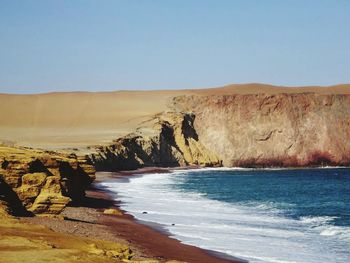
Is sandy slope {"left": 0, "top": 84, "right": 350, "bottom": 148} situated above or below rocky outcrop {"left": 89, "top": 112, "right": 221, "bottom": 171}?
above

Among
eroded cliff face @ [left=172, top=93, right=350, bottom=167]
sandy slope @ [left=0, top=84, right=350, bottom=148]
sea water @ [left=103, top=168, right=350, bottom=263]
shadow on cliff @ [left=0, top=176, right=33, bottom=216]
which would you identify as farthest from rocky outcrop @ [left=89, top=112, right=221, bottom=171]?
shadow on cliff @ [left=0, top=176, right=33, bottom=216]

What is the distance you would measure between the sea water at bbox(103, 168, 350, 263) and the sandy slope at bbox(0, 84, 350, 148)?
5020 centimetres

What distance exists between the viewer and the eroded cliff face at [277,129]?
111 meters

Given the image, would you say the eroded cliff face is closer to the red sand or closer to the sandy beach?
the sandy beach

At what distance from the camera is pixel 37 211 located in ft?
78.8

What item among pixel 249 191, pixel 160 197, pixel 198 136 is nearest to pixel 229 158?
pixel 198 136

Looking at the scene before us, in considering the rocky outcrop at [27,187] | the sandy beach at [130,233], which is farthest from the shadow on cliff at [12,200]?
the sandy beach at [130,233]

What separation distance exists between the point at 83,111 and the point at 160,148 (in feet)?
139

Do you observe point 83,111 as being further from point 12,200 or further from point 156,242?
point 156,242

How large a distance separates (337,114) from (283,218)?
279 feet

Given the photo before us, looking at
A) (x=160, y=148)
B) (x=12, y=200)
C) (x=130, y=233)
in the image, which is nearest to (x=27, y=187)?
(x=12, y=200)

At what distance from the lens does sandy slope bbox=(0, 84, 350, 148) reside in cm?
10981

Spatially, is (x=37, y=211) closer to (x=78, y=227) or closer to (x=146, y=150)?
(x=78, y=227)

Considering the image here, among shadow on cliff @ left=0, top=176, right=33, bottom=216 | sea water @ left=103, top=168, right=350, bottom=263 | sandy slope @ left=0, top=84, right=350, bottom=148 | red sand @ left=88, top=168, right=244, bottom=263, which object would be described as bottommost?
sea water @ left=103, top=168, right=350, bottom=263
